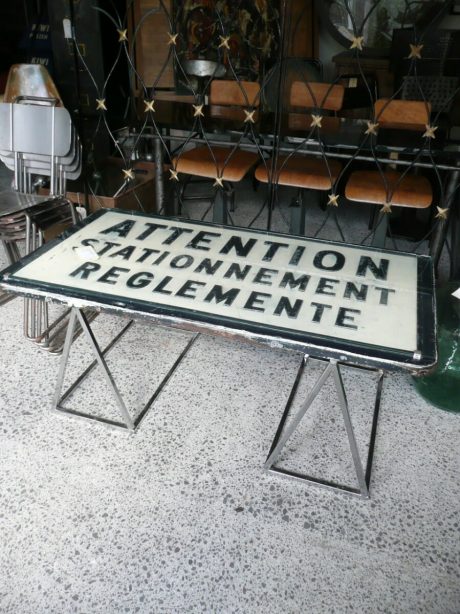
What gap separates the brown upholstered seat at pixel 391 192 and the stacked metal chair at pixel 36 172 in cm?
126

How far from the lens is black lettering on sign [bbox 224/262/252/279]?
144 centimetres

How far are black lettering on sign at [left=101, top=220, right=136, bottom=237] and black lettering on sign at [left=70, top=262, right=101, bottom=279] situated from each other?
21cm

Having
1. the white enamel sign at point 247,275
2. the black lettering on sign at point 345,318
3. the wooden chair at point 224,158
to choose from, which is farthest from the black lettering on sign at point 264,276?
the wooden chair at point 224,158

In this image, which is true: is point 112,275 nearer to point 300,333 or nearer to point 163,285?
point 163,285

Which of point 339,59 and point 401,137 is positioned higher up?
point 339,59

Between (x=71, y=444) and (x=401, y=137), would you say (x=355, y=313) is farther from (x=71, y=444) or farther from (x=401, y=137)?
(x=401, y=137)

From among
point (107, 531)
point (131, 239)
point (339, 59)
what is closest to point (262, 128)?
point (131, 239)

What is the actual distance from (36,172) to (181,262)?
4.21ft

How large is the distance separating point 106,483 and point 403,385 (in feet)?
3.69

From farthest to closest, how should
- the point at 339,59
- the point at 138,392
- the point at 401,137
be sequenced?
the point at 339,59
the point at 401,137
the point at 138,392

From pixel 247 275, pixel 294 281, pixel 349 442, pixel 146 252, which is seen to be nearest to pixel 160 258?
pixel 146 252

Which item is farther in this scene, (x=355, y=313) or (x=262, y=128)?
(x=262, y=128)

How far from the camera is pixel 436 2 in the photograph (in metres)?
4.10

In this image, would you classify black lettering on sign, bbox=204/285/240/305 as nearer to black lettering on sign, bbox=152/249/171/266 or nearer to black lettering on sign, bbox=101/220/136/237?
black lettering on sign, bbox=152/249/171/266
